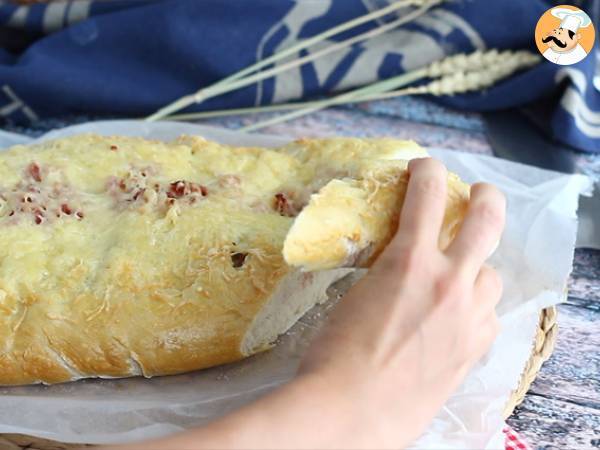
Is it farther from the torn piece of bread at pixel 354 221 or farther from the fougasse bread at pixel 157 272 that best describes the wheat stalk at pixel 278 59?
the torn piece of bread at pixel 354 221

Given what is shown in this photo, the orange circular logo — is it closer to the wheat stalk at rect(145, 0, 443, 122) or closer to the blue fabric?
the blue fabric

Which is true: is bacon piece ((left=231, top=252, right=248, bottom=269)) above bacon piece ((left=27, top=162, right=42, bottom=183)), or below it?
below

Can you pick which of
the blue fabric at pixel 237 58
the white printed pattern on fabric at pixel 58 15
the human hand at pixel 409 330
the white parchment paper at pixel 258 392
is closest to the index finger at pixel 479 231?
the human hand at pixel 409 330

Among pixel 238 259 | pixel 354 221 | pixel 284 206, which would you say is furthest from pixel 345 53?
pixel 354 221

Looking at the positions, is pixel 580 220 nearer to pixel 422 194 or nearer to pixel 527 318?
pixel 527 318

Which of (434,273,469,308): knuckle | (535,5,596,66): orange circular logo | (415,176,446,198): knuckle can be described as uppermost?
(535,5,596,66): orange circular logo

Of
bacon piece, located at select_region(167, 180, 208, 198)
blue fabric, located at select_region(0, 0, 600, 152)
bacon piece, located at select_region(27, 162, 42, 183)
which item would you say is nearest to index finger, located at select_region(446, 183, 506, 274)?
bacon piece, located at select_region(167, 180, 208, 198)
